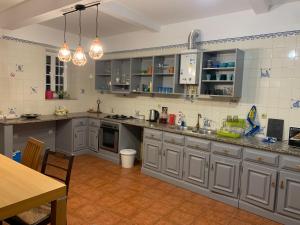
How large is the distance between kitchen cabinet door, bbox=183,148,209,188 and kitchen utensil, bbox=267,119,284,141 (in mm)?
924

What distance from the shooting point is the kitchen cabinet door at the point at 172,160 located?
3605mm

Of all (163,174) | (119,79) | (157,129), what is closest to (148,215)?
(163,174)

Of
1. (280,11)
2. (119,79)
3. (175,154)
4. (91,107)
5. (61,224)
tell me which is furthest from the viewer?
(91,107)

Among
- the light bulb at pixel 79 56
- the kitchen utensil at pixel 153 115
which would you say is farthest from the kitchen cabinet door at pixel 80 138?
the light bulb at pixel 79 56

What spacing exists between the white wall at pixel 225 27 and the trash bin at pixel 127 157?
211 cm

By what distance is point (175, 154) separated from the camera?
3.65 m

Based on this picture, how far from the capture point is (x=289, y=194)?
2.63 m

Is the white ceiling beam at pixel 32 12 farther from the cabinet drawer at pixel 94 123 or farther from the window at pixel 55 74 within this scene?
the cabinet drawer at pixel 94 123

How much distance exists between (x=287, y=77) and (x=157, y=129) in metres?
2.02

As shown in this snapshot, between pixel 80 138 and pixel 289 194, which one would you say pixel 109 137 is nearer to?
pixel 80 138

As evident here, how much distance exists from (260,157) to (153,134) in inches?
67.3

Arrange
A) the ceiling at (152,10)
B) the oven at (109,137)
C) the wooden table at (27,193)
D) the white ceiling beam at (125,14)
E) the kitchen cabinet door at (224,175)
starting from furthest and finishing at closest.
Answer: the oven at (109,137) < the white ceiling beam at (125,14) < the ceiling at (152,10) < the kitchen cabinet door at (224,175) < the wooden table at (27,193)

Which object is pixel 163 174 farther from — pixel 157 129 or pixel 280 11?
pixel 280 11

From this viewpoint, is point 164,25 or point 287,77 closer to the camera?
point 287,77
